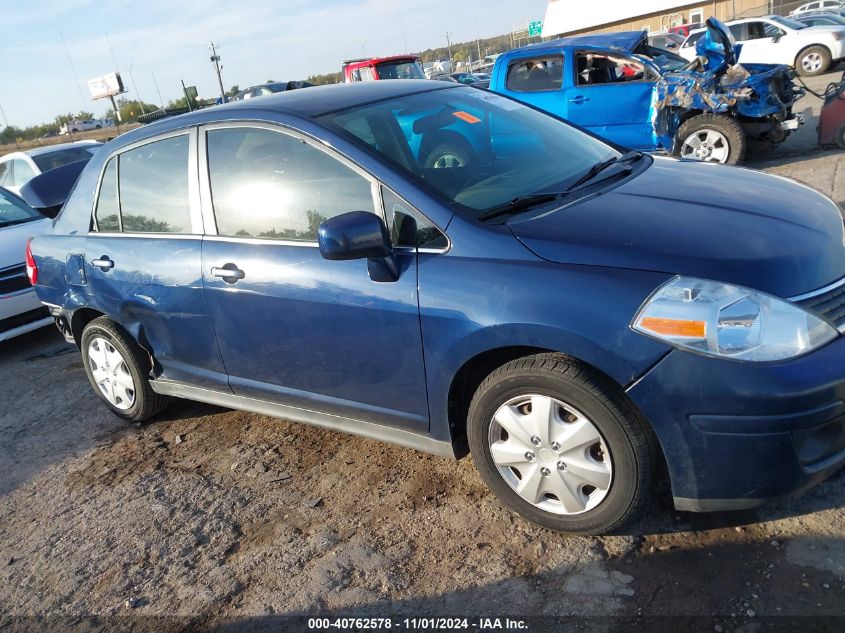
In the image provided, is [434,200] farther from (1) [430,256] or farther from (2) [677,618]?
(2) [677,618]

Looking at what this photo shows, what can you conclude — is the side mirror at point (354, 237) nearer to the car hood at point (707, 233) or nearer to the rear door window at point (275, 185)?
the rear door window at point (275, 185)

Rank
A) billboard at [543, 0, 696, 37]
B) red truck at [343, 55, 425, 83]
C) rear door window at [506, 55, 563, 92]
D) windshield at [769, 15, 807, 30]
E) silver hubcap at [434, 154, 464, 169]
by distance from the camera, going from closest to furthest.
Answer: silver hubcap at [434, 154, 464, 169] → rear door window at [506, 55, 563, 92] → red truck at [343, 55, 425, 83] → windshield at [769, 15, 807, 30] → billboard at [543, 0, 696, 37]

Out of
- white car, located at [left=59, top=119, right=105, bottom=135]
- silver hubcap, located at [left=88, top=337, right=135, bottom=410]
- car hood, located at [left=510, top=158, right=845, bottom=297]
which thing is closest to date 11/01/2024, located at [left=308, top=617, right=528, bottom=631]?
car hood, located at [left=510, top=158, right=845, bottom=297]

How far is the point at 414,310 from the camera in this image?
2.69 metres

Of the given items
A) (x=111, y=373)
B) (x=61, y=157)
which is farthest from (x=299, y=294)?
(x=61, y=157)

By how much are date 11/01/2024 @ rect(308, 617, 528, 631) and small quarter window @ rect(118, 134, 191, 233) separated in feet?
6.60

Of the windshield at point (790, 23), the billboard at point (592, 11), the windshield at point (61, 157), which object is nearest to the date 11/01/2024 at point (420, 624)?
the windshield at point (61, 157)

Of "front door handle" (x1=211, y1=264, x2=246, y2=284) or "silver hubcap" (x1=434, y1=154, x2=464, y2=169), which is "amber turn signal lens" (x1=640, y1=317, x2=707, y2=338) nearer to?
"silver hubcap" (x1=434, y1=154, x2=464, y2=169)

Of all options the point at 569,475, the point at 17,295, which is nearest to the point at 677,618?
the point at 569,475

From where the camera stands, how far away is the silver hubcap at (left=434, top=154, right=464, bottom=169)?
3033mm

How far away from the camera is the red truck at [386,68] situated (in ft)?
50.8

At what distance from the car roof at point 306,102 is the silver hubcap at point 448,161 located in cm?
53

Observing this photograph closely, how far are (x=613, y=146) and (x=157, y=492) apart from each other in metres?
2.98

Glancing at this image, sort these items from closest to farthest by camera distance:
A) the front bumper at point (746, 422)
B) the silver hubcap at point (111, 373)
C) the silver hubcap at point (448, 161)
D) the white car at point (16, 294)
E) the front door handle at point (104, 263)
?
the front bumper at point (746, 422) < the silver hubcap at point (448, 161) < the front door handle at point (104, 263) < the silver hubcap at point (111, 373) < the white car at point (16, 294)
